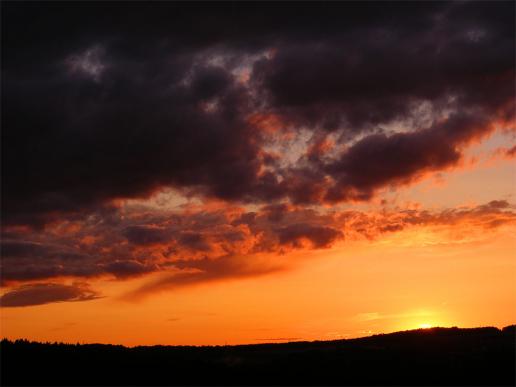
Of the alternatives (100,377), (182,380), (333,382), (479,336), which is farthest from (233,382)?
(479,336)

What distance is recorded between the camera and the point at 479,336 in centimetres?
6738

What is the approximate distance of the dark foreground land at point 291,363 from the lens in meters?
54.4

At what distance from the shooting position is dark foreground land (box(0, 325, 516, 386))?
54.4m

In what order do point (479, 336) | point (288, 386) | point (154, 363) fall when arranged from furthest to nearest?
point (479, 336) < point (154, 363) < point (288, 386)

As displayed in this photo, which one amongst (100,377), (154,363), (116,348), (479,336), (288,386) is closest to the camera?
(288,386)

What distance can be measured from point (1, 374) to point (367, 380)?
3058cm

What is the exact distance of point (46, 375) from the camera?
193 ft

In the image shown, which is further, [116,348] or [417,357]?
[116,348]

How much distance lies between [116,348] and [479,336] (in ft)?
121

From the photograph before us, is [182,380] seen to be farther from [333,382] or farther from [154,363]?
[333,382]

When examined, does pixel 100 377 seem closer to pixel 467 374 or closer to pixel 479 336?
pixel 467 374

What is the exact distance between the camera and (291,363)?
58719mm

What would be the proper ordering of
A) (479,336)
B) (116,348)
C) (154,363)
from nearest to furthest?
(154,363) < (479,336) < (116,348)

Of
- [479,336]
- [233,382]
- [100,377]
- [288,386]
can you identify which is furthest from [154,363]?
[479,336]
